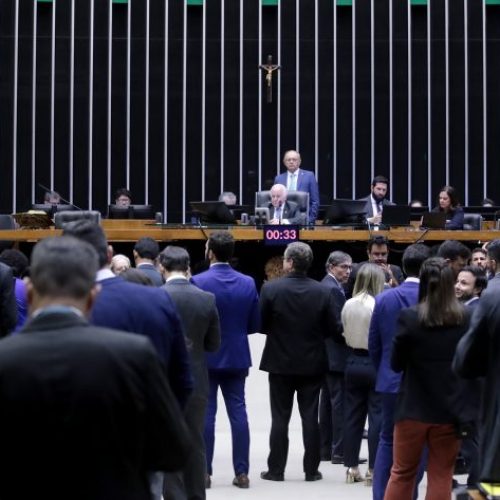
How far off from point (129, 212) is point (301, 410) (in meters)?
6.70

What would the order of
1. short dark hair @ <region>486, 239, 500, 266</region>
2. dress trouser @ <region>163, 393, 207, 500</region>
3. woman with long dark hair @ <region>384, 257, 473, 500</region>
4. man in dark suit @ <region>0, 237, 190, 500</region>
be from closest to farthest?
1. man in dark suit @ <region>0, 237, 190, 500</region>
2. woman with long dark hair @ <region>384, 257, 473, 500</region>
3. short dark hair @ <region>486, 239, 500, 266</region>
4. dress trouser @ <region>163, 393, 207, 500</region>

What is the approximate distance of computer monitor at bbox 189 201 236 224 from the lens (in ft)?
42.9

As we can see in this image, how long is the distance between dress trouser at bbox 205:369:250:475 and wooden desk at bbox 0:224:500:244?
4.83m

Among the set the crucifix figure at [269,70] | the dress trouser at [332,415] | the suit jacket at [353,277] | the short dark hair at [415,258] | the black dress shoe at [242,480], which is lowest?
the black dress shoe at [242,480]

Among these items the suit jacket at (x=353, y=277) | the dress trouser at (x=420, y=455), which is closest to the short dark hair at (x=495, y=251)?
the dress trouser at (x=420, y=455)

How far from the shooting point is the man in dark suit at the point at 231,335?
7.53m

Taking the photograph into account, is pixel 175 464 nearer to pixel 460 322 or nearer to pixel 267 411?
pixel 460 322

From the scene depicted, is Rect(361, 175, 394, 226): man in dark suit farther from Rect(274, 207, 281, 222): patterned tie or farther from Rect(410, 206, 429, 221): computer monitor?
Rect(274, 207, 281, 222): patterned tie

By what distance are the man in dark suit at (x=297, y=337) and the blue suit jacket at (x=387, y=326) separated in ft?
4.15

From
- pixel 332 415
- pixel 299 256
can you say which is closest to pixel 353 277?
pixel 299 256

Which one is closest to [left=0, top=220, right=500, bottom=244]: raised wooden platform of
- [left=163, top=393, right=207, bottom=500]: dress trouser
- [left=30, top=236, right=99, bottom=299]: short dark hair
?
[left=163, top=393, right=207, bottom=500]: dress trouser

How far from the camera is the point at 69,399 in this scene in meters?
2.84

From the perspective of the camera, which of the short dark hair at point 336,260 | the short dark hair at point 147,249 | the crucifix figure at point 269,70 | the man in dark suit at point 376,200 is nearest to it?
the short dark hair at point 147,249

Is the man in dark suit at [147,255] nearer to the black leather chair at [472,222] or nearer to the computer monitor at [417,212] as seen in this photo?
the black leather chair at [472,222]
